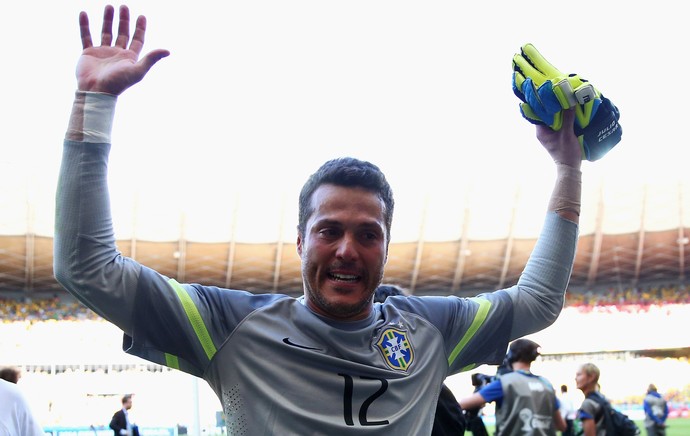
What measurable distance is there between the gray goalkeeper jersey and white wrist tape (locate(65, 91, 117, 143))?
3 centimetres

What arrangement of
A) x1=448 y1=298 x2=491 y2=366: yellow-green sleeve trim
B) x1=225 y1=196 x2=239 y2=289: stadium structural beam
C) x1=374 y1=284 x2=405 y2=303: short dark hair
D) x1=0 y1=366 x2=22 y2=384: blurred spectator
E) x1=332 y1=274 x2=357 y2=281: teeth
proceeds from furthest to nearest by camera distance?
1. x1=225 y1=196 x2=239 y2=289: stadium structural beam
2. x1=0 y1=366 x2=22 y2=384: blurred spectator
3. x1=374 y1=284 x2=405 y2=303: short dark hair
4. x1=448 y1=298 x2=491 y2=366: yellow-green sleeve trim
5. x1=332 y1=274 x2=357 y2=281: teeth

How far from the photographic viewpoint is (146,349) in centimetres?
154

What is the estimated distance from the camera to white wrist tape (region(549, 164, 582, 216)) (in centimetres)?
198

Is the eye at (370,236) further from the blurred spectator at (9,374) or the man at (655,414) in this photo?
the man at (655,414)

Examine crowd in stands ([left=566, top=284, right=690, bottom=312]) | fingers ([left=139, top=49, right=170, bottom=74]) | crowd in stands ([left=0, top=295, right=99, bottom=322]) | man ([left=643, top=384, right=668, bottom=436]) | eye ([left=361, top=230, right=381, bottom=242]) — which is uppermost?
fingers ([left=139, top=49, right=170, bottom=74])

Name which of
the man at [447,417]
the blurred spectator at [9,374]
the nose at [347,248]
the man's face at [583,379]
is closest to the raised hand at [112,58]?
the nose at [347,248]

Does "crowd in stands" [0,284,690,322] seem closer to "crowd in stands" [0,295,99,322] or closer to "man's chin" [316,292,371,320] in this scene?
"crowd in stands" [0,295,99,322]

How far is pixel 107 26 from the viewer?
65.5 inches

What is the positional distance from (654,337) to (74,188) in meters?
31.8

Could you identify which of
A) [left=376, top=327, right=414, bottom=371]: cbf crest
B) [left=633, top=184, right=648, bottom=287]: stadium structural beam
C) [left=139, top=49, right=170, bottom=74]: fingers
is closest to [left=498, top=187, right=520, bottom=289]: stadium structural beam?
[left=633, top=184, right=648, bottom=287]: stadium structural beam

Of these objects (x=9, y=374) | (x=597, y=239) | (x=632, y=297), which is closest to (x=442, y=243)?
(x=597, y=239)

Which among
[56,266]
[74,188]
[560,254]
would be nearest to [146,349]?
[56,266]

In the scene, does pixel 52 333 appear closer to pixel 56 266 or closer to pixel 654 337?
pixel 654 337

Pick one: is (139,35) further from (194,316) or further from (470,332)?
(470,332)
